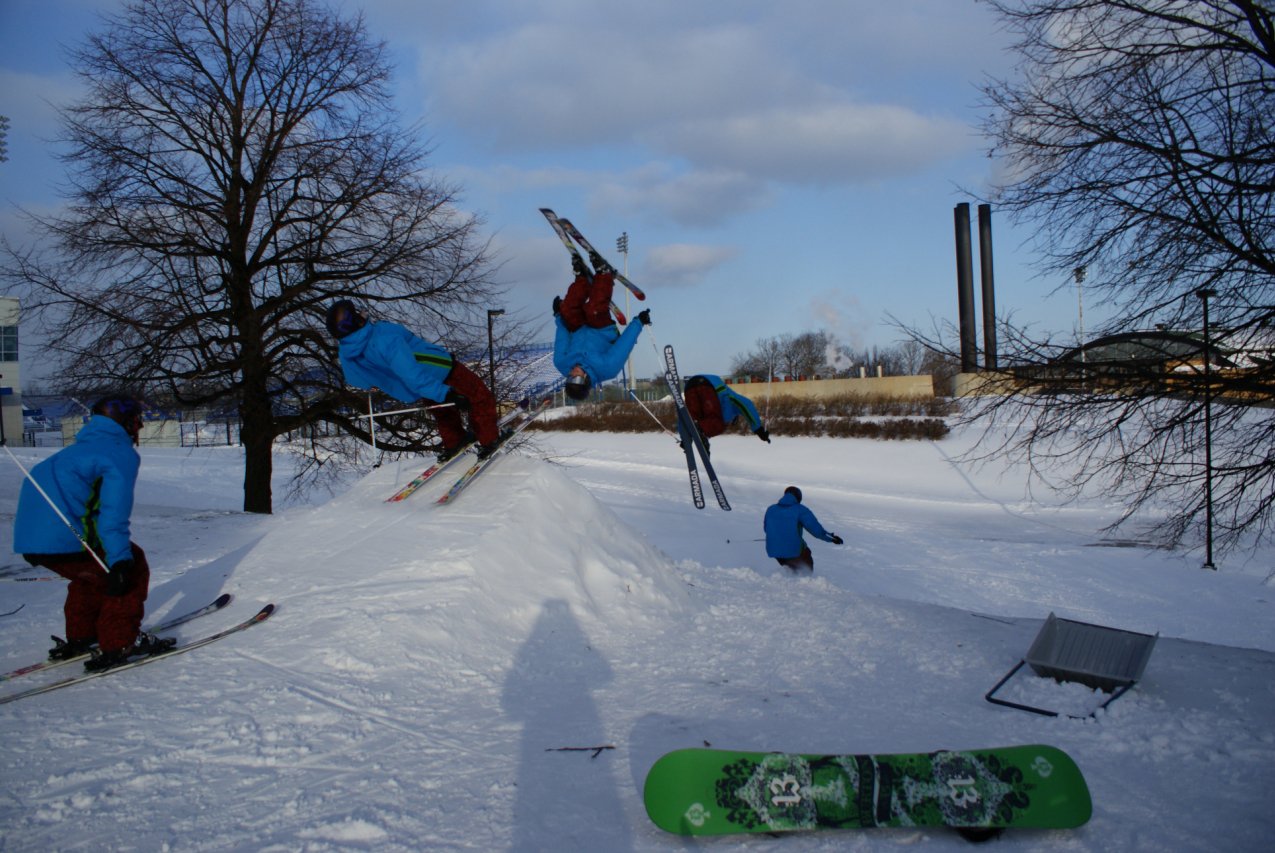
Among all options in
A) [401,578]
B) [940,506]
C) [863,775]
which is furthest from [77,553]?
[940,506]

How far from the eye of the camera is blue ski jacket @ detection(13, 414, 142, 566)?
4977 mm

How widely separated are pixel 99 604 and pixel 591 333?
17.4ft

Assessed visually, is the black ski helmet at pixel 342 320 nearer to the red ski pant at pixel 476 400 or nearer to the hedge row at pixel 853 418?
the red ski pant at pixel 476 400

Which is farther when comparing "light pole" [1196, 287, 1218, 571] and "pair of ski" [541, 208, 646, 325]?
"pair of ski" [541, 208, 646, 325]

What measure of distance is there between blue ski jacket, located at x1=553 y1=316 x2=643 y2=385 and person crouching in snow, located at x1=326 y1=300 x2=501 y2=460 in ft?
3.72

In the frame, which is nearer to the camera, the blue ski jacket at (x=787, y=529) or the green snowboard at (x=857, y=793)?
the green snowboard at (x=857, y=793)

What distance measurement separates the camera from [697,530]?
19.4 m

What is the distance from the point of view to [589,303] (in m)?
8.94

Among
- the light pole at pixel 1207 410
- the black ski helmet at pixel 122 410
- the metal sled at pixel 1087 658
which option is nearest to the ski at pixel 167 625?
the black ski helmet at pixel 122 410

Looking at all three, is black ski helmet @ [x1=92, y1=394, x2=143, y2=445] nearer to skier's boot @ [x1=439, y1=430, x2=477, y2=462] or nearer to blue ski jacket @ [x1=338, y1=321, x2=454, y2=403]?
blue ski jacket @ [x1=338, y1=321, x2=454, y2=403]

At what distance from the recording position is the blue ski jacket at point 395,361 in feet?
25.4

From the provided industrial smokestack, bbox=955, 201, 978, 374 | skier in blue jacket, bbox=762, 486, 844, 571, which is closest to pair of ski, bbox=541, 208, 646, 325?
skier in blue jacket, bbox=762, 486, 844, 571

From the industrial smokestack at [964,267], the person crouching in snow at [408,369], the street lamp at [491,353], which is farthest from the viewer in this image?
the industrial smokestack at [964,267]

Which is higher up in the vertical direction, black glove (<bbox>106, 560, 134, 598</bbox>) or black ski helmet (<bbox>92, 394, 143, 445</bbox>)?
black ski helmet (<bbox>92, 394, 143, 445</bbox>)
